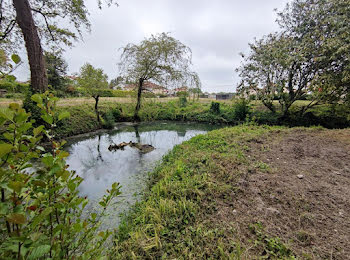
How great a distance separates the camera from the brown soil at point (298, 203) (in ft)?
5.05

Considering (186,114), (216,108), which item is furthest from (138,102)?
(216,108)

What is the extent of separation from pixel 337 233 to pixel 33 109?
28.1 feet

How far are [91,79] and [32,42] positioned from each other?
262cm

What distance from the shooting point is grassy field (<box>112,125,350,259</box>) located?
1.53 metres

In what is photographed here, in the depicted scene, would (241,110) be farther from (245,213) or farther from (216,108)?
(245,213)

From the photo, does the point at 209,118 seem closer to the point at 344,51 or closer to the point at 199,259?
the point at 344,51

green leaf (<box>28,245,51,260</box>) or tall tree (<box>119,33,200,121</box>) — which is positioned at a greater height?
tall tree (<box>119,33,200,121</box>)

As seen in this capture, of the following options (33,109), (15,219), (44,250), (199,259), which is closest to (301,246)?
(199,259)

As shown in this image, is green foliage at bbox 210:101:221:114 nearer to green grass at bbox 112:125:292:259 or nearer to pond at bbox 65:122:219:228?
pond at bbox 65:122:219:228

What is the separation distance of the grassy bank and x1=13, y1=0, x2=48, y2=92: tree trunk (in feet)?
6.79

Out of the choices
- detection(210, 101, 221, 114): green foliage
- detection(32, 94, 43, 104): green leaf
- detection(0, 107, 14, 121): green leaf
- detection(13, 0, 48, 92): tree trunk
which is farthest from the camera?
detection(210, 101, 221, 114): green foliage

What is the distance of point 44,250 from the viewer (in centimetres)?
57

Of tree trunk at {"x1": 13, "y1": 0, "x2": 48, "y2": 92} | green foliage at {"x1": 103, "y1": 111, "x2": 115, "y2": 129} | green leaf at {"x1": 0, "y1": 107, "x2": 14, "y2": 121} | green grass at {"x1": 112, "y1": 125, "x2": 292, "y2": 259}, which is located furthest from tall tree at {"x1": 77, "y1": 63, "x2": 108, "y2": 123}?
green leaf at {"x1": 0, "y1": 107, "x2": 14, "y2": 121}

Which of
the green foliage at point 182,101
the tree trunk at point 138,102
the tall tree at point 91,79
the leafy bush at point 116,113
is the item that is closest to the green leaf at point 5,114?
the tall tree at point 91,79
